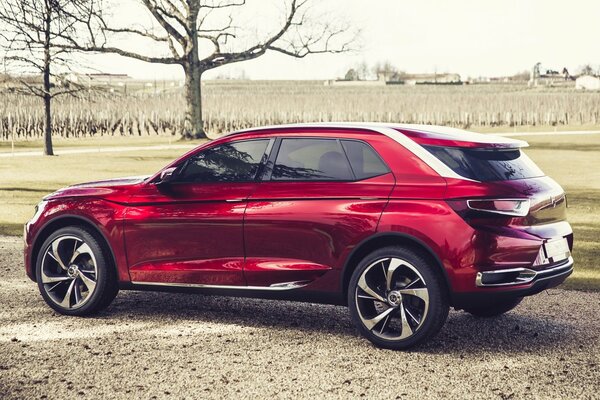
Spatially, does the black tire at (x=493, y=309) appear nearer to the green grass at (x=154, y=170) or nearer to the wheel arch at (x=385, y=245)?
the wheel arch at (x=385, y=245)

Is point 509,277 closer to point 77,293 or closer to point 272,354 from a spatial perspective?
point 272,354

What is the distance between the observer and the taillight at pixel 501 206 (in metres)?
6.13

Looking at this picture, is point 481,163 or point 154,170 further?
point 154,170

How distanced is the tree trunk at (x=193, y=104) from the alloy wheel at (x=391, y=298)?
37142mm

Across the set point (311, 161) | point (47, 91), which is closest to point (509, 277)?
point (311, 161)

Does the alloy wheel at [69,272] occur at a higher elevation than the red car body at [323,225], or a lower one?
lower

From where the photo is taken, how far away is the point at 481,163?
637 cm

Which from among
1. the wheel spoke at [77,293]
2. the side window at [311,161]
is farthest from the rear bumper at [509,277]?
the wheel spoke at [77,293]

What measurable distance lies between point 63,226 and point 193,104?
3591 centimetres

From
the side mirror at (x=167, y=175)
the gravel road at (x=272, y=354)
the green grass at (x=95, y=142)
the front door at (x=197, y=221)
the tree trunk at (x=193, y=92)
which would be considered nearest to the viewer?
the gravel road at (x=272, y=354)

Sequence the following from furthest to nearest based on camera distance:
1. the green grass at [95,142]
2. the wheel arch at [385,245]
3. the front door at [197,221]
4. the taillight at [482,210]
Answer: the green grass at [95,142] < the front door at [197,221] < the wheel arch at [385,245] < the taillight at [482,210]

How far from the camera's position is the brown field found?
46.3 metres

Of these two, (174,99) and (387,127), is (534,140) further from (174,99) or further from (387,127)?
(387,127)

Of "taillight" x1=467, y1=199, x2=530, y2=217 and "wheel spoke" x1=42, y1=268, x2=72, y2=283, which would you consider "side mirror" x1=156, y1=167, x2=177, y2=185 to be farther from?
"taillight" x1=467, y1=199, x2=530, y2=217
